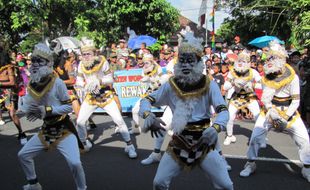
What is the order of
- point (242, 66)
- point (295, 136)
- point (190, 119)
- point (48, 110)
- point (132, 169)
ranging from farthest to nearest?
point (242, 66) < point (132, 169) < point (295, 136) < point (48, 110) < point (190, 119)

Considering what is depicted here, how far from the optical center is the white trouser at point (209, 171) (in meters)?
3.32

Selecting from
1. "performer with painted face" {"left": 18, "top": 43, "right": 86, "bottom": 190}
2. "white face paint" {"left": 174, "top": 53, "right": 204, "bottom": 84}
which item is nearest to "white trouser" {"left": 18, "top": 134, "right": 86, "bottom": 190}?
"performer with painted face" {"left": 18, "top": 43, "right": 86, "bottom": 190}

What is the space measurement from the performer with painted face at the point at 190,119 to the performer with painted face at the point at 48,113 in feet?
4.06

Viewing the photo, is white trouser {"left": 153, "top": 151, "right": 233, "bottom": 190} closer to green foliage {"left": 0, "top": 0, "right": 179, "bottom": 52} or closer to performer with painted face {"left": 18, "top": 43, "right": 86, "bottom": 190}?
performer with painted face {"left": 18, "top": 43, "right": 86, "bottom": 190}

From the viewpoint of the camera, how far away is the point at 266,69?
5102 mm

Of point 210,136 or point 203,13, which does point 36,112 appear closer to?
point 210,136

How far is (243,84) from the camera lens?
22.1ft

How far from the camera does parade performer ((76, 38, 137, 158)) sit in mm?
6172

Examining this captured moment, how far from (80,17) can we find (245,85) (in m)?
17.5

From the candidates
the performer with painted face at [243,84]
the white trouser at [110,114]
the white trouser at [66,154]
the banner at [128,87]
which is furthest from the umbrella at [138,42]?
the white trouser at [66,154]

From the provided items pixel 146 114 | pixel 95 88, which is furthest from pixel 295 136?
pixel 95 88

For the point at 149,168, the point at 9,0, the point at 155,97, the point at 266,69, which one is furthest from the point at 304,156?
the point at 9,0

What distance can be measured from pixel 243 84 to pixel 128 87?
458 centimetres

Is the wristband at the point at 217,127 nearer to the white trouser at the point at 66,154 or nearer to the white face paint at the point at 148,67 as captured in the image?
the white trouser at the point at 66,154
